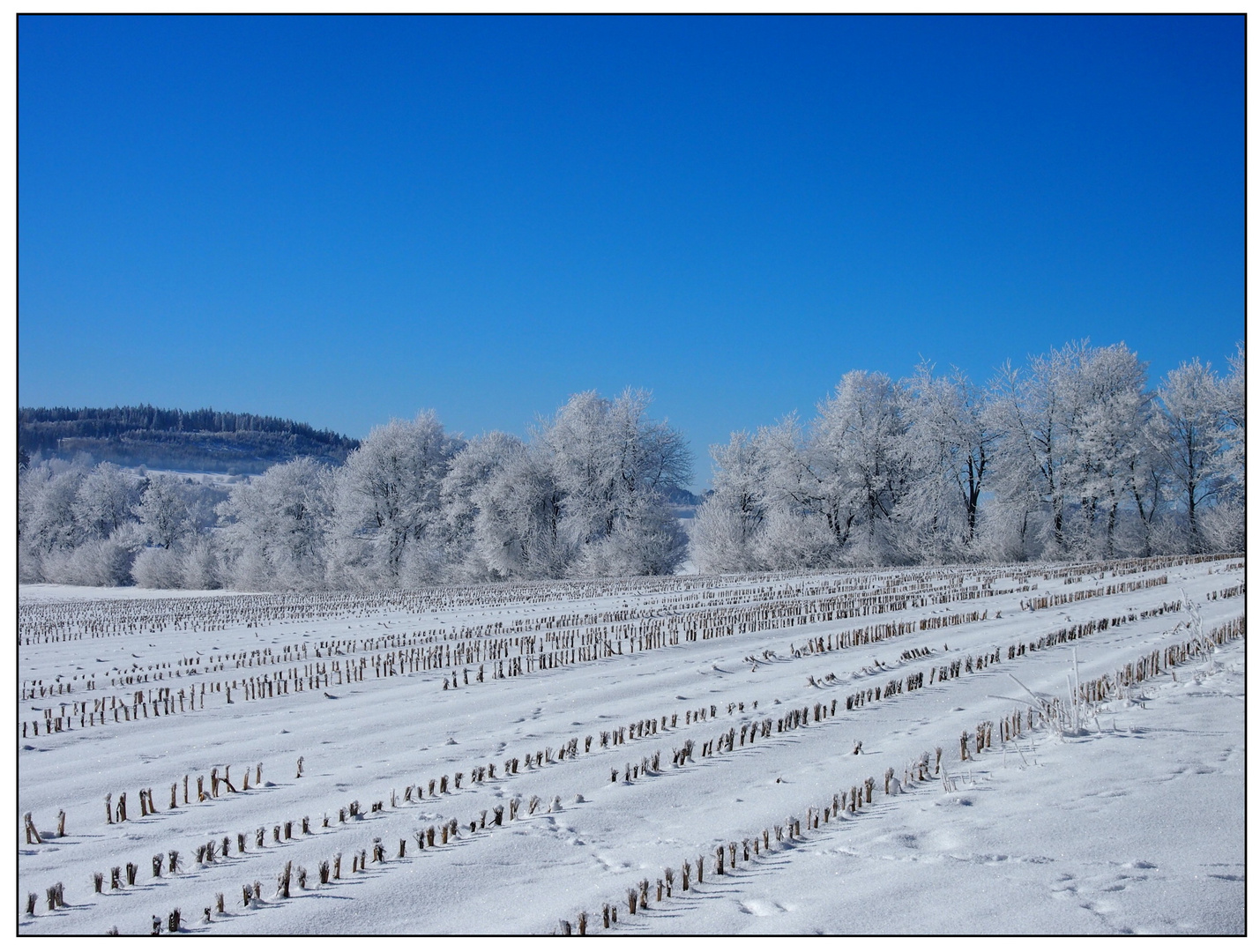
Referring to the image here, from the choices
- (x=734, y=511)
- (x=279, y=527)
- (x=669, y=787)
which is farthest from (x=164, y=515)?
(x=669, y=787)

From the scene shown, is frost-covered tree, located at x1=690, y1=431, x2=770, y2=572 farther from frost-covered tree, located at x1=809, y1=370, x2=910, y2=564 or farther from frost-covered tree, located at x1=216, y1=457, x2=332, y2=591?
frost-covered tree, located at x1=216, y1=457, x2=332, y2=591

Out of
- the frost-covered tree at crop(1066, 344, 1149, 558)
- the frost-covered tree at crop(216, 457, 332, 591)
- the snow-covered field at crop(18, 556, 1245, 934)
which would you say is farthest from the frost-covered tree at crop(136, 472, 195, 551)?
the frost-covered tree at crop(1066, 344, 1149, 558)

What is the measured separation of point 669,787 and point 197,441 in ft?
287

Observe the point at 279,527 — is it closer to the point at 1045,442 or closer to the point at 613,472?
the point at 613,472

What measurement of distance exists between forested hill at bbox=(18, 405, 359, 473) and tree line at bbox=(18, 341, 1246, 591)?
373 inches

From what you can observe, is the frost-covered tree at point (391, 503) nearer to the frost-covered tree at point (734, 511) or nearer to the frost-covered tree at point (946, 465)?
→ the frost-covered tree at point (734, 511)

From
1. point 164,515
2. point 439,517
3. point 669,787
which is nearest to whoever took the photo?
point 669,787

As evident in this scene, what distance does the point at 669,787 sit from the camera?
7047 millimetres

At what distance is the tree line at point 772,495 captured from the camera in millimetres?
39562

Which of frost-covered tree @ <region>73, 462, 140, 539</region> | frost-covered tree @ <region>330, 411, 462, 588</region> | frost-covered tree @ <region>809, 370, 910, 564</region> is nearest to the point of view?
Answer: frost-covered tree @ <region>809, 370, 910, 564</region>

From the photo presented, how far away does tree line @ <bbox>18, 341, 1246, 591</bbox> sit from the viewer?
3956cm

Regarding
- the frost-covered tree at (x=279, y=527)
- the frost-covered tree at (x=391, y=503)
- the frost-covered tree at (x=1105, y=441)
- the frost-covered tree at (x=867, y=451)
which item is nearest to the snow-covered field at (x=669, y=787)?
the frost-covered tree at (x=1105, y=441)

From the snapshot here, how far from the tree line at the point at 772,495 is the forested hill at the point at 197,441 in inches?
373
